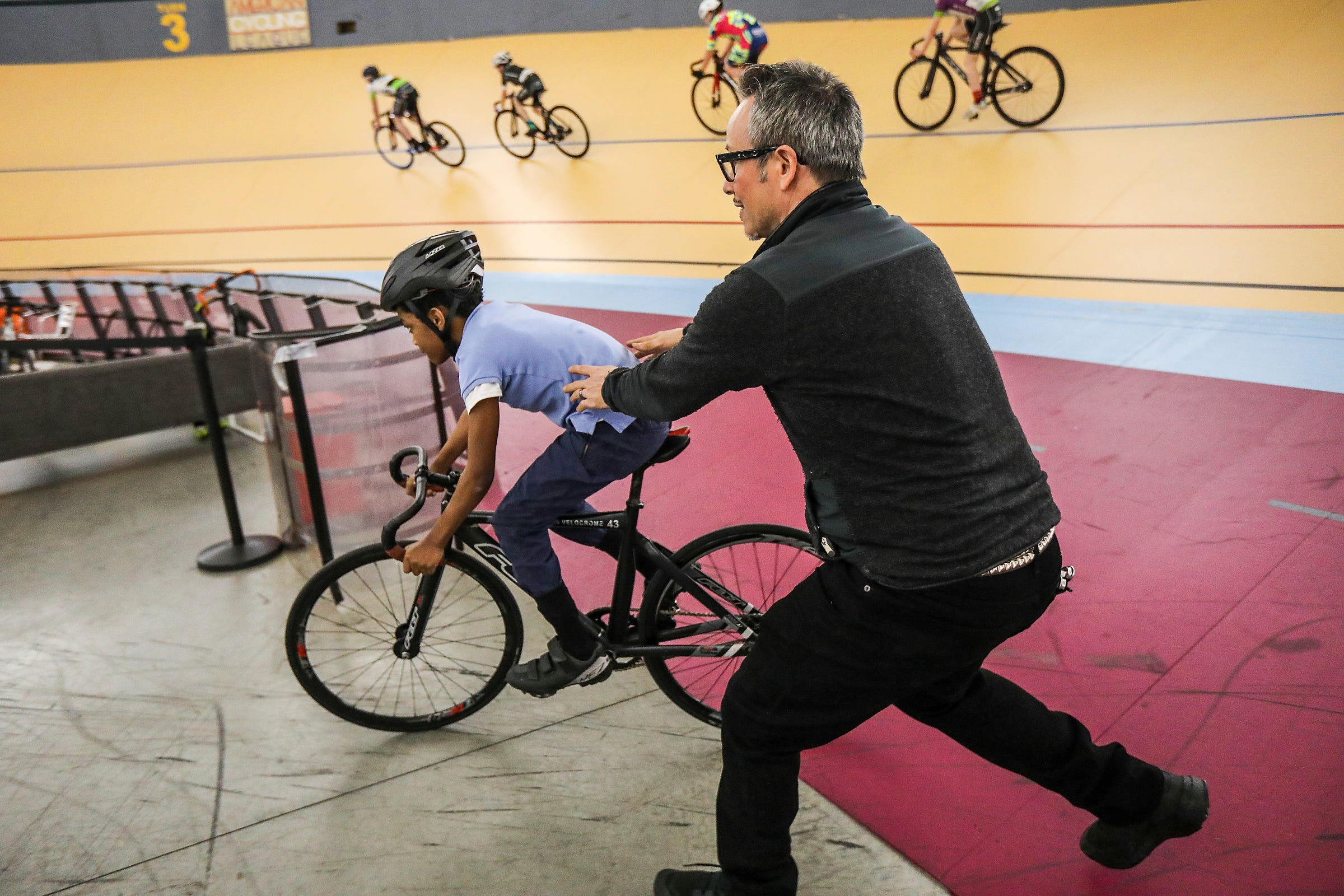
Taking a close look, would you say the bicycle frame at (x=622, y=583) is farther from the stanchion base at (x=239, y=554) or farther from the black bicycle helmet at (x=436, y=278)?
the stanchion base at (x=239, y=554)

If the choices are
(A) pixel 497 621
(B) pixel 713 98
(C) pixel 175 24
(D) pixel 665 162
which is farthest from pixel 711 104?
(C) pixel 175 24

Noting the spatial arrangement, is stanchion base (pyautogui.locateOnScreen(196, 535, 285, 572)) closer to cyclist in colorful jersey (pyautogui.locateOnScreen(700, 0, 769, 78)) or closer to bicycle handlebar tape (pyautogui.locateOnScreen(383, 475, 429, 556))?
bicycle handlebar tape (pyautogui.locateOnScreen(383, 475, 429, 556))

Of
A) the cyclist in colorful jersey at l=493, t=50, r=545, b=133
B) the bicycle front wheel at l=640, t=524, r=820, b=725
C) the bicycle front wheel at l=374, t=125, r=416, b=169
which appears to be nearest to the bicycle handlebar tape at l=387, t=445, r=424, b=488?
the bicycle front wheel at l=640, t=524, r=820, b=725

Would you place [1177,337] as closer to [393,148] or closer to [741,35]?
[741,35]

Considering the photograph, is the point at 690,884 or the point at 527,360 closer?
the point at 690,884

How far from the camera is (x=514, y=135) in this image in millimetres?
12422

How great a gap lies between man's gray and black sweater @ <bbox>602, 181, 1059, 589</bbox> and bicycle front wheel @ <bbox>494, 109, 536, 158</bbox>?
36.2 ft

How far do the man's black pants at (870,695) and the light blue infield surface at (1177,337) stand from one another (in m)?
2.96

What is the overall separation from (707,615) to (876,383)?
133 centimetres

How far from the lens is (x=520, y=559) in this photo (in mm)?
2604

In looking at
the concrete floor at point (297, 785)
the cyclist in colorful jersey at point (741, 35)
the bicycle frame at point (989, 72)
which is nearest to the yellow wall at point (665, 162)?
the bicycle frame at point (989, 72)

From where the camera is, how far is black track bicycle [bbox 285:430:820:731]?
266 cm

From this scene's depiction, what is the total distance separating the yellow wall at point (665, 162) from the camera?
7.43m

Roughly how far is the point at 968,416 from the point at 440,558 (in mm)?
1586
